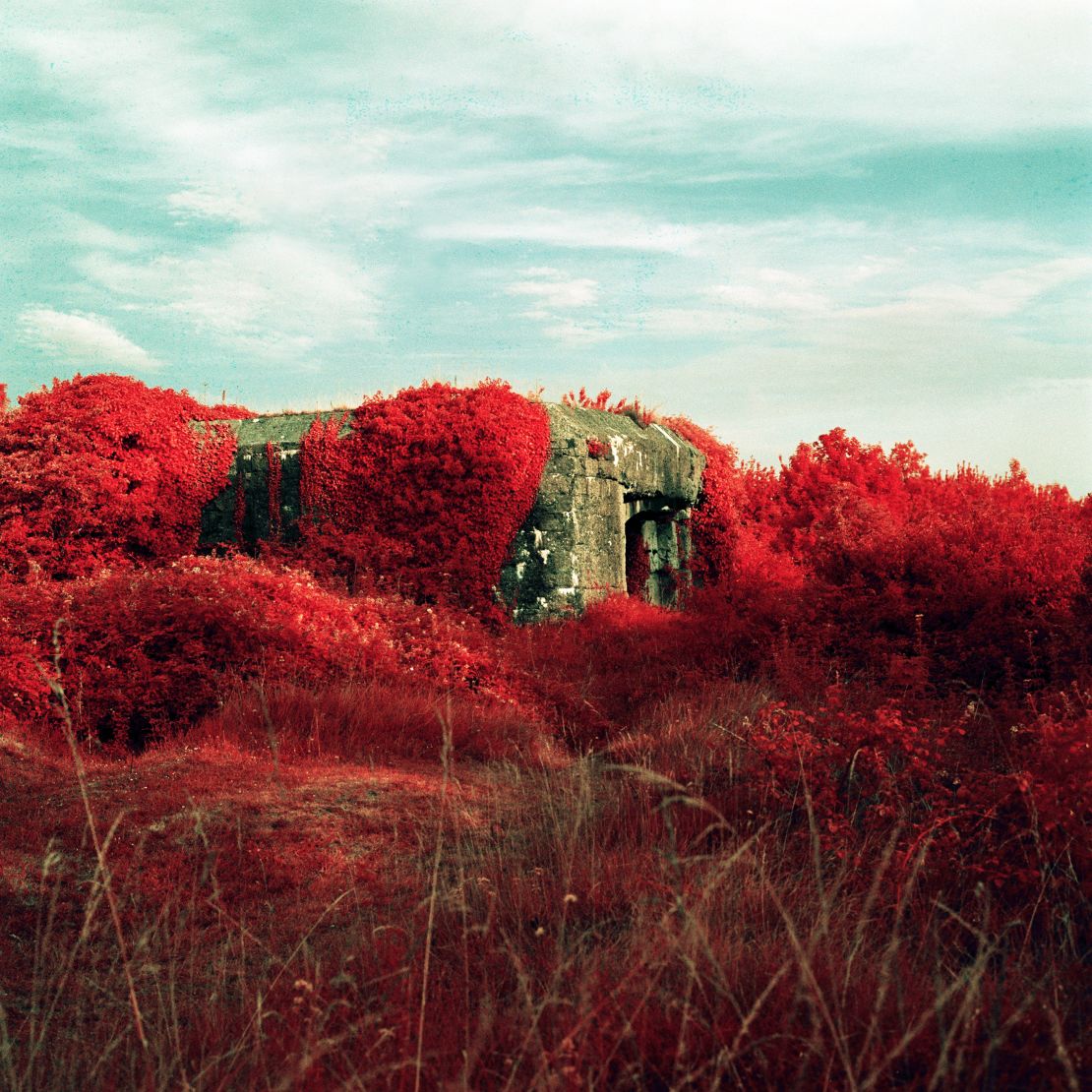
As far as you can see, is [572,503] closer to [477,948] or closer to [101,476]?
[101,476]

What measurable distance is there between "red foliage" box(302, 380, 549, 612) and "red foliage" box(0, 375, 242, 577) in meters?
1.96

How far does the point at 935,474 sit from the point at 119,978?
1628 centimetres

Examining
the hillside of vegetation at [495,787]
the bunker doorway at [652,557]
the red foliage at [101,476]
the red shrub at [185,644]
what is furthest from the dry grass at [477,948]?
the bunker doorway at [652,557]

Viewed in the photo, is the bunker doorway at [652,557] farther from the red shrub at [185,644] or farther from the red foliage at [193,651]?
→ the red shrub at [185,644]

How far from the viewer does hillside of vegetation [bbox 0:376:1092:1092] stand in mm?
3162

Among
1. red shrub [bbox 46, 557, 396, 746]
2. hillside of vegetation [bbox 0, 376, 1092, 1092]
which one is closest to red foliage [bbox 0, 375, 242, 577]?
hillside of vegetation [bbox 0, 376, 1092, 1092]

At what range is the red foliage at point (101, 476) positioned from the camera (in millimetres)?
13648

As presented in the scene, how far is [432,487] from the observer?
13602 mm

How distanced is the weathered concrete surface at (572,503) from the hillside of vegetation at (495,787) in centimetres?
34

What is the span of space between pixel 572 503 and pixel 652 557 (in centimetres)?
297

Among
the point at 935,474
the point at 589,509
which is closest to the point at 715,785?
the point at 589,509

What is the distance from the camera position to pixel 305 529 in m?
13.7

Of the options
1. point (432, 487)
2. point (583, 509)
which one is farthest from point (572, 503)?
point (432, 487)

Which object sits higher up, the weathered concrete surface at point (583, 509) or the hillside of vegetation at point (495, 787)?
the weathered concrete surface at point (583, 509)
